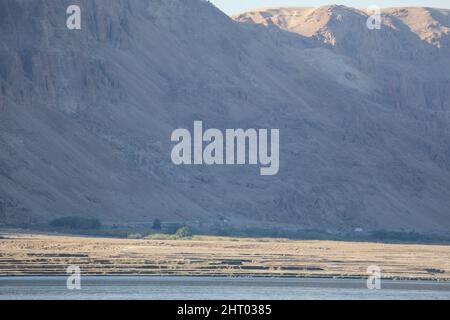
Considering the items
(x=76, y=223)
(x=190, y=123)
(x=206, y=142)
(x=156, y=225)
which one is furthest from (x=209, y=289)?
(x=190, y=123)

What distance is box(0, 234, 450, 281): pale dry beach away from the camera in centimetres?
6328

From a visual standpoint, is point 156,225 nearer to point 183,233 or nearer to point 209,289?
point 183,233

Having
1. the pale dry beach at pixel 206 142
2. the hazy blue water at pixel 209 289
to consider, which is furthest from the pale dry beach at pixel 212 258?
the hazy blue water at pixel 209 289

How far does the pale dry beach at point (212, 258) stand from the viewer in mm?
63281

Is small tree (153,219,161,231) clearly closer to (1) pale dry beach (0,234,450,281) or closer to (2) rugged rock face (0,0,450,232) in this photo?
(2) rugged rock face (0,0,450,232)

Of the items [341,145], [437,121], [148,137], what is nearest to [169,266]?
[148,137]

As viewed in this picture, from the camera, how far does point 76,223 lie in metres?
99.9

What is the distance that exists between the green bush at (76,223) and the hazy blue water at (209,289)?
131 feet

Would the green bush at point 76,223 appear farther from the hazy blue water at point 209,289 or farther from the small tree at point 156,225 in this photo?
the hazy blue water at point 209,289

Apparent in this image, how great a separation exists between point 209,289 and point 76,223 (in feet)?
152

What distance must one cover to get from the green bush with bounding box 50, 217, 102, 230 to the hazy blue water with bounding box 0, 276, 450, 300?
131 feet

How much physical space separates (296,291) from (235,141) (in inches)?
3009

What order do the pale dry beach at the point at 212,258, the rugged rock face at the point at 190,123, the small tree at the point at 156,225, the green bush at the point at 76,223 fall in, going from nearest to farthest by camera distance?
1. the pale dry beach at the point at 212,258
2. the green bush at the point at 76,223
3. the small tree at the point at 156,225
4. the rugged rock face at the point at 190,123

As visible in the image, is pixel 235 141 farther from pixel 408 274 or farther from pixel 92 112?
pixel 408 274
